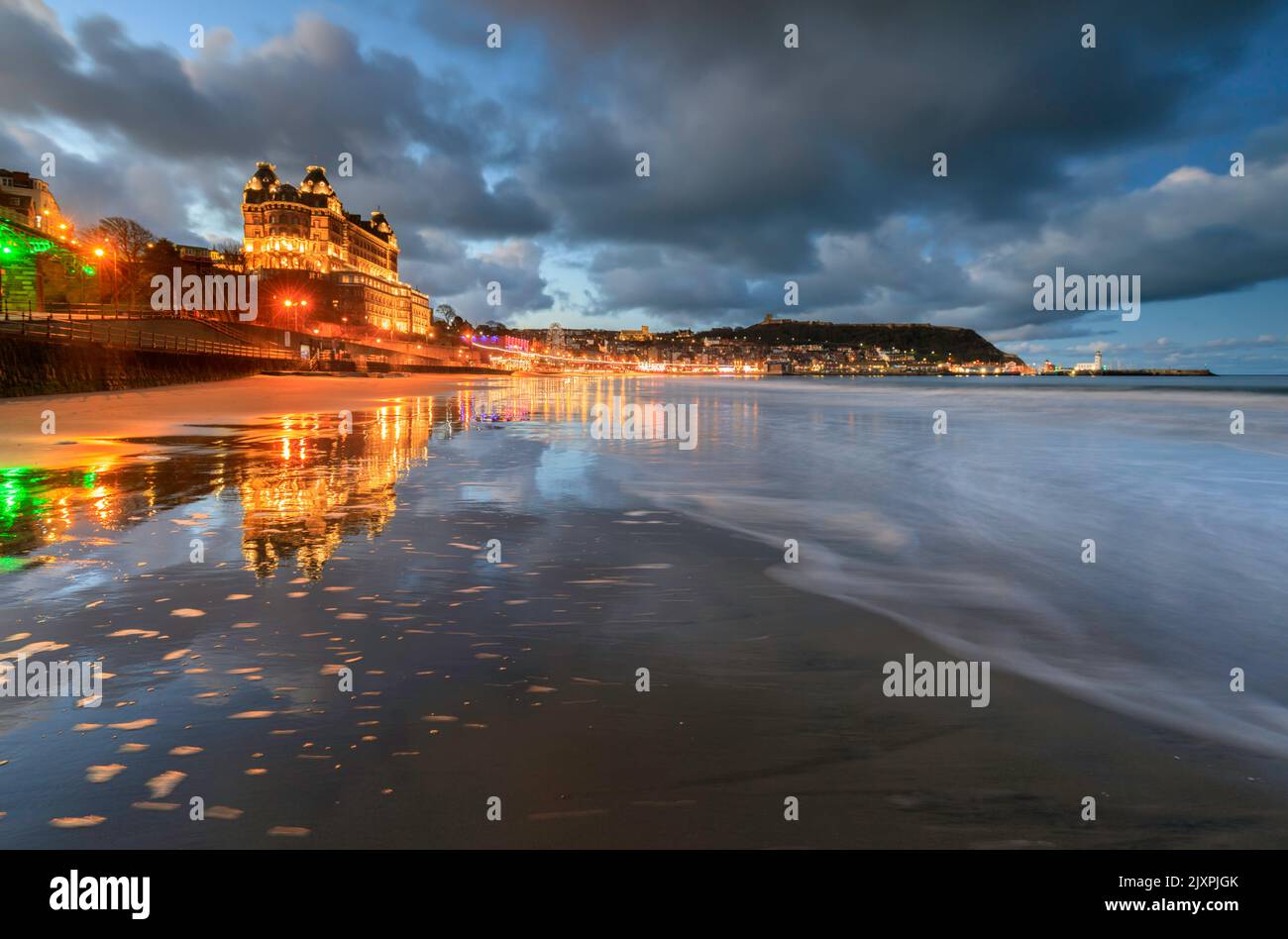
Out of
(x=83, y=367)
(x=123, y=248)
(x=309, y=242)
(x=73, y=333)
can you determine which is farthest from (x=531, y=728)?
(x=309, y=242)

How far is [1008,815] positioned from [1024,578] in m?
5.06

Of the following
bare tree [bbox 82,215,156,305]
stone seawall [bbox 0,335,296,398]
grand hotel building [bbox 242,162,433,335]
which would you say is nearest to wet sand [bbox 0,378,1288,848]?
stone seawall [bbox 0,335,296,398]

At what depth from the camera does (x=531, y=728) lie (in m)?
3.98

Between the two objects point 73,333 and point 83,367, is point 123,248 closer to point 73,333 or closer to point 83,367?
point 73,333

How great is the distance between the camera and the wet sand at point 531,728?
126 inches

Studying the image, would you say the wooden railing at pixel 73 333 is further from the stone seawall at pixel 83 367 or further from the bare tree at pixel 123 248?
the bare tree at pixel 123 248

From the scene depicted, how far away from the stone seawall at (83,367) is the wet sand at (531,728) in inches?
1078

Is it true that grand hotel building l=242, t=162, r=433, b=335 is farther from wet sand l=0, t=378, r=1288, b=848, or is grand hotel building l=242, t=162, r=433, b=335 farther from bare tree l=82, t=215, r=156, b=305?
wet sand l=0, t=378, r=1288, b=848

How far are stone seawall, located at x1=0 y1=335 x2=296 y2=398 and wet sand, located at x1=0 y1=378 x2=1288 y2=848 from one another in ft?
89.9

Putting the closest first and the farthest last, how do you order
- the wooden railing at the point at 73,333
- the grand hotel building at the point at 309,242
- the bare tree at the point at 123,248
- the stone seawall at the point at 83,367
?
the stone seawall at the point at 83,367 → the wooden railing at the point at 73,333 → the bare tree at the point at 123,248 → the grand hotel building at the point at 309,242

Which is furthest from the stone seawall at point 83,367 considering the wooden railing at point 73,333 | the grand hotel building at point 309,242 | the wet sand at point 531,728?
the grand hotel building at point 309,242
